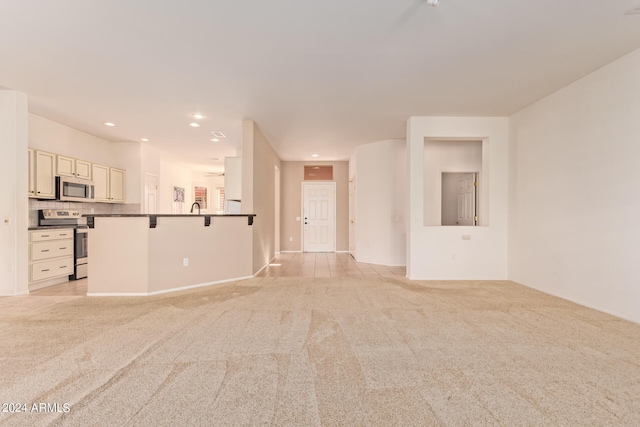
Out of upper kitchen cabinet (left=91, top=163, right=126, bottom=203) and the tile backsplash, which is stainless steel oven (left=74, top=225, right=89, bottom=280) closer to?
the tile backsplash

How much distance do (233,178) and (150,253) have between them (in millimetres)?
2208

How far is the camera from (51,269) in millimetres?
4551

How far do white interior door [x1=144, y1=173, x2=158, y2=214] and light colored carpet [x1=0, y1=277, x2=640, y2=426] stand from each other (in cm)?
369

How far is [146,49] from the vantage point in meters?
2.87

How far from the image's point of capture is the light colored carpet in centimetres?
158

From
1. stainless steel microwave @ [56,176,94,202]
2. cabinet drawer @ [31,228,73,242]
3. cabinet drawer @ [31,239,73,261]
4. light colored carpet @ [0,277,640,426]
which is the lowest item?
light colored carpet @ [0,277,640,426]

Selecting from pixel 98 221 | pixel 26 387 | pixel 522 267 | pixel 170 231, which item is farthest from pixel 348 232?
pixel 26 387

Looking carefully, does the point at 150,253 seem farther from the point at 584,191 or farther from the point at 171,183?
the point at 584,191

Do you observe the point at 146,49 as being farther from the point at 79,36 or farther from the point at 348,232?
the point at 348,232

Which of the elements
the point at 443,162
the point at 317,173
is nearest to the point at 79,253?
the point at 317,173

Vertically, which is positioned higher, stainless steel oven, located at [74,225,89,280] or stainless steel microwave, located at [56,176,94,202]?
stainless steel microwave, located at [56,176,94,202]

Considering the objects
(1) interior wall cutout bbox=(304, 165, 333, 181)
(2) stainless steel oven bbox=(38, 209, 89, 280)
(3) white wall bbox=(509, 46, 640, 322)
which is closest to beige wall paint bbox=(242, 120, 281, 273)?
(1) interior wall cutout bbox=(304, 165, 333, 181)

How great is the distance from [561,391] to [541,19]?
2.91m

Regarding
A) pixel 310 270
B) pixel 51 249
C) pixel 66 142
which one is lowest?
pixel 310 270
